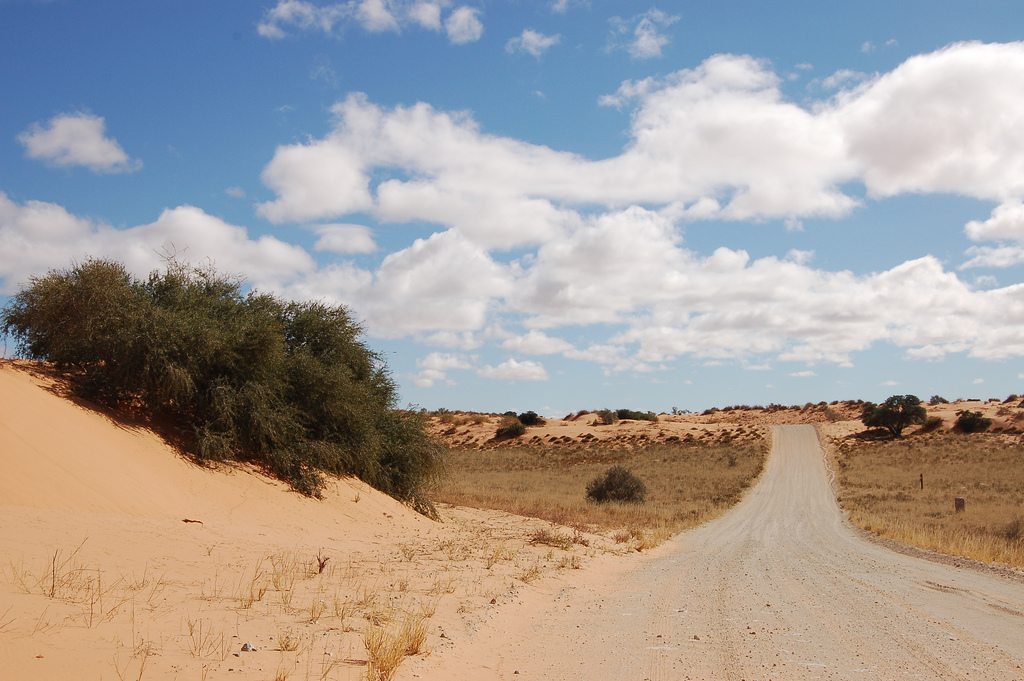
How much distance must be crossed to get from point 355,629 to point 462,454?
64937mm

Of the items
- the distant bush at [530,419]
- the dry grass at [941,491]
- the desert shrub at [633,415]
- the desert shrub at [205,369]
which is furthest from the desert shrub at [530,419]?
the desert shrub at [205,369]

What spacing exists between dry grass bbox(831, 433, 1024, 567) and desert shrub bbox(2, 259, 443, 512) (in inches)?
690

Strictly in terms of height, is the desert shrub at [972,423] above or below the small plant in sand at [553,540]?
above

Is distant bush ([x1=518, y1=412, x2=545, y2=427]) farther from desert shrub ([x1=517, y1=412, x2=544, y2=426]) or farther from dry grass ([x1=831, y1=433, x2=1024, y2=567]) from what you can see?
dry grass ([x1=831, y1=433, x2=1024, y2=567])

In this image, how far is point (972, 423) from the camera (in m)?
71.6

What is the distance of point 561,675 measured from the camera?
730 centimetres

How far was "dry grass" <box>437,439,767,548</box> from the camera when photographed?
25031mm

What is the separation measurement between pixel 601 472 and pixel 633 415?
1834 inches

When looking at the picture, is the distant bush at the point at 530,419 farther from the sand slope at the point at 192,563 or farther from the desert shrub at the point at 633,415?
the sand slope at the point at 192,563

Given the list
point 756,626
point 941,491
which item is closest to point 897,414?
point 941,491

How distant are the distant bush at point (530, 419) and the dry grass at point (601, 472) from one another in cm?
1607

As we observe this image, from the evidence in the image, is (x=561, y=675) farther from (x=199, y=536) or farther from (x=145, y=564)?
(x=199, y=536)

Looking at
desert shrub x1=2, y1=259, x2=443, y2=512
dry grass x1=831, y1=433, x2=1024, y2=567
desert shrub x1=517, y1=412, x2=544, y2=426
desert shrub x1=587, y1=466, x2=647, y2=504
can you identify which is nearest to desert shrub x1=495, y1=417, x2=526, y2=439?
desert shrub x1=517, y1=412, x2=544, y2=426

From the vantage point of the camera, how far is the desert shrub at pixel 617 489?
33.0m
